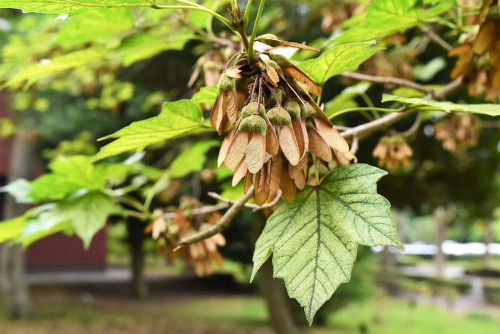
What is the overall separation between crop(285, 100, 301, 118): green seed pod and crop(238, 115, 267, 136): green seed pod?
0.13 ft

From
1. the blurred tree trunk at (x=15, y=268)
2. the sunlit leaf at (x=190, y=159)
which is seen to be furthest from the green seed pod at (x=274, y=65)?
the blurred tree trunk at (x=15, y=268)

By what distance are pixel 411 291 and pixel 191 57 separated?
43.7ft

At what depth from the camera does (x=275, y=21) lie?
3553mm

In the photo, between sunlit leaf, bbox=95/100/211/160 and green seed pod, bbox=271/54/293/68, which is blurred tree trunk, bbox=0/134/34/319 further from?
green seed pod, bbox=271/54/293/68

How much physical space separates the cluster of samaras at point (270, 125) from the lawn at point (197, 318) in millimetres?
6824

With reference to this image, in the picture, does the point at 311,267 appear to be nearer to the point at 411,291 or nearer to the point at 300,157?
the point at 300,157

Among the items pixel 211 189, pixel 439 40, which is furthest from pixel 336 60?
pixel 211 189

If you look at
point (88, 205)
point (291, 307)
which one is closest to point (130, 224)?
point (291, 307)

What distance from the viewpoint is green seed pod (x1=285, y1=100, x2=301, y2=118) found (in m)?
0.50

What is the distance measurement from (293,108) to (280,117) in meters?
0.02

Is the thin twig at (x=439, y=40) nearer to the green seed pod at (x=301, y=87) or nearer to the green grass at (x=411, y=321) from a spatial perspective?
the green seed pod at (x=301, y=87)

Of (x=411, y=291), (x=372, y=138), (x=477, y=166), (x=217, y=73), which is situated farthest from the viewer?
(x=411, y=291)


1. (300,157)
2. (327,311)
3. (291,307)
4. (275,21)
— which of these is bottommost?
(327,311)

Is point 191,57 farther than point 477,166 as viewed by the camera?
No
